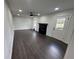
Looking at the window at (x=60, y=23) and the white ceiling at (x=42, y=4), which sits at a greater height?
the white ceiling at (x=42, y=4)

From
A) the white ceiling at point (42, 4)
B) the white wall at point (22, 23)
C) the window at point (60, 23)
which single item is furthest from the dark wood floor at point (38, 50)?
the white wall at point (22, 23)

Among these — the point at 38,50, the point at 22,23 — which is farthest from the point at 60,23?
the point at 22,23

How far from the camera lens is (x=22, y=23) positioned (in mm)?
13828

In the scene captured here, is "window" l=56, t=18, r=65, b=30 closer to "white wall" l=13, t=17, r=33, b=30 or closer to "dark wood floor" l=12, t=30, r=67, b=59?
"dark wood floor" l=12, t=30, r=67, b=59

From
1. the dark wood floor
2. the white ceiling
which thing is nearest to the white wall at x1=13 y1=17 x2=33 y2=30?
the dark wood floor

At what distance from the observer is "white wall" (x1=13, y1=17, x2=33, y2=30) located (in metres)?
13.2

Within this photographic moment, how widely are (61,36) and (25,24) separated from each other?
966cm

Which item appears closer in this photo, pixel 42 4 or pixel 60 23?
pixel 42 4

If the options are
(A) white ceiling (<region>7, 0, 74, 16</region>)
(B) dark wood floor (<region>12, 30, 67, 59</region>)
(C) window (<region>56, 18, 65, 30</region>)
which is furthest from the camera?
(C) window (<region>56, 18, 65, 30</region>)

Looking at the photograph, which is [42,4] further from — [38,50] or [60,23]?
[60,23]

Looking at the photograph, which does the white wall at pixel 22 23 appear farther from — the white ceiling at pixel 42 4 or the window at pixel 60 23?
the white ceiling at pixel 42 4

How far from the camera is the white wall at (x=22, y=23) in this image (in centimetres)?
1321

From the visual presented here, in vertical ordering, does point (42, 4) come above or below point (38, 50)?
above
